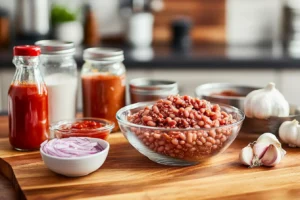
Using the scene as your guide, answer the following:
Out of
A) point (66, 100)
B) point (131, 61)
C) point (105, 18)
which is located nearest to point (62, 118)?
point (66, 100)

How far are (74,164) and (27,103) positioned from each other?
0.89ft

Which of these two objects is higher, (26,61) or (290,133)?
(26,61)

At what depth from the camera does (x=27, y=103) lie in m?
1.45

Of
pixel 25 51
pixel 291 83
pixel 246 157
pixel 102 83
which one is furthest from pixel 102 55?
pixel 291 83

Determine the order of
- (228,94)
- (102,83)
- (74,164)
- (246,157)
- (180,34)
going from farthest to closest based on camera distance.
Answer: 1. (180,34)
2. (228,94)
3. (102,83)
4. (246,157)
5. (74,164)

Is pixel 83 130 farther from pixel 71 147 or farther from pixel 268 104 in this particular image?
pixel 268 104

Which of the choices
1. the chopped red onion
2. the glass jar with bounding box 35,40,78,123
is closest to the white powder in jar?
the glass jar with bounding box 35,40,78,123

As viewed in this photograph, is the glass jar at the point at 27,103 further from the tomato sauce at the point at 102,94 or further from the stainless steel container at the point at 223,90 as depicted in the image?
the stainless steel container at the point at 223,90

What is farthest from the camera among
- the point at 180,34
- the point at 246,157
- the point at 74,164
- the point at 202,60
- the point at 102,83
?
the point at 180,34

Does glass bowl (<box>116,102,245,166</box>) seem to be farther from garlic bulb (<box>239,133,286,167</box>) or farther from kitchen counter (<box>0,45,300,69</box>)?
kitchen counter (<box>0,45,300,69</box>)

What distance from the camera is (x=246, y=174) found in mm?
1343

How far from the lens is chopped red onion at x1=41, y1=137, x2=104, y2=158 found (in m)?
1.31

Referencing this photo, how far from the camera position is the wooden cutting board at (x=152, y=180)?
122cm

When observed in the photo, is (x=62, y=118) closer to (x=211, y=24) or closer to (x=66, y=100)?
(x=66, y=100)
